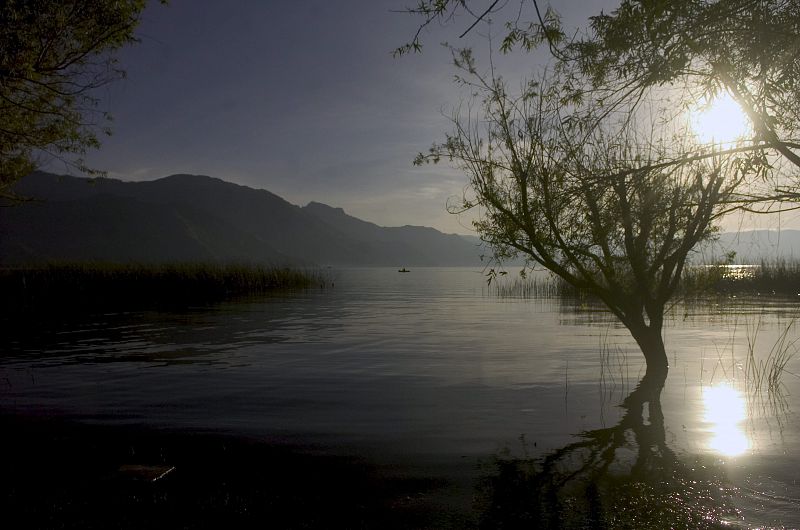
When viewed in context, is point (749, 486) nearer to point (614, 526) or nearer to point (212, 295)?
point (614, 526)

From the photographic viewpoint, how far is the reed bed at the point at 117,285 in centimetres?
3822

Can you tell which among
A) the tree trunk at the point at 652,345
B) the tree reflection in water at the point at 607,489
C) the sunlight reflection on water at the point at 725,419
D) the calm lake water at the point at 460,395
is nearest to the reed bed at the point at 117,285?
the calm lake water at the point at 460,395

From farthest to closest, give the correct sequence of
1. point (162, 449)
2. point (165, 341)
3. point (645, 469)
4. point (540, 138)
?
1. point (165, 341)
2. point (540, 138)
3. point (162, 449)
4. point (645, 469)

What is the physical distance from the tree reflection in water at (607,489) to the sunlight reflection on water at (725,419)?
2.89 ft

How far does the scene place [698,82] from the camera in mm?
9047

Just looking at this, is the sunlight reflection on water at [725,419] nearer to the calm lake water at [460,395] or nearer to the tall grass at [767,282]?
the calm lake water at [460,395]

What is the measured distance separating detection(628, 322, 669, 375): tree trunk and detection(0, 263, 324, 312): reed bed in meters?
32.9

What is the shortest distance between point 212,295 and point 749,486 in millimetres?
44557

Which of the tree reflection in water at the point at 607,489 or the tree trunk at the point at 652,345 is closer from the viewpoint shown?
the tree reflection in water at the point at 607,489

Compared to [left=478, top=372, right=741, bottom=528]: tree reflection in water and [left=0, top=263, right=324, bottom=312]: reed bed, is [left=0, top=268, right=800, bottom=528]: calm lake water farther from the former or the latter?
[left=0, top=263, right=324, bottom=312]: reed bed

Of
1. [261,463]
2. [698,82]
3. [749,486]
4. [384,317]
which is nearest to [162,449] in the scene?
[261,463]

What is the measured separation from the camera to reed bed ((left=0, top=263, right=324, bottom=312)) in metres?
38.2

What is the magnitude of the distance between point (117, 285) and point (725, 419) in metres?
42.7

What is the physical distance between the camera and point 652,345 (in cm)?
1423
